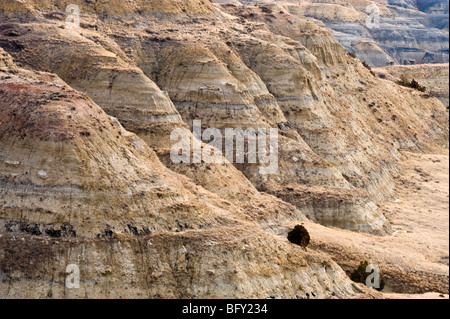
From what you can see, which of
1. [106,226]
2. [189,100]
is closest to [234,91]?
[189,100]

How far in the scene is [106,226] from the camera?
36281 mm

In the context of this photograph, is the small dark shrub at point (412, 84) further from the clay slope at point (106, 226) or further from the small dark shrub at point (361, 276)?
the clay slope at point (106, 226)

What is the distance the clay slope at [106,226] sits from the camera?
34.8 meters

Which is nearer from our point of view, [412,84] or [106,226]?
[106,226]

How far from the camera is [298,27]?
8169 cm

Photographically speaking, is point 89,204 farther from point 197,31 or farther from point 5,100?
point 197,31

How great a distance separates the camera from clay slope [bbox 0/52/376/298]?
34.8 metres

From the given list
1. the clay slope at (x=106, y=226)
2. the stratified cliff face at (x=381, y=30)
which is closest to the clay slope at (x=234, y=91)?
the clay slope at (x=106, y=226)

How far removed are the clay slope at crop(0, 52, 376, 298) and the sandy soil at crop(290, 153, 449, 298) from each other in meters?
8.17

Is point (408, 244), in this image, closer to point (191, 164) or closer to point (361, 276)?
point (361, 276)

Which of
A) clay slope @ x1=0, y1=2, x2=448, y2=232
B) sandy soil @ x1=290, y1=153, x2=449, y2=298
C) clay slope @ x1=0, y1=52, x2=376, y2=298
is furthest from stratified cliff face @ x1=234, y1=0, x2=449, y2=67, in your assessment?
clay slope @ x1=0, y1=52, x2=376, y2=298

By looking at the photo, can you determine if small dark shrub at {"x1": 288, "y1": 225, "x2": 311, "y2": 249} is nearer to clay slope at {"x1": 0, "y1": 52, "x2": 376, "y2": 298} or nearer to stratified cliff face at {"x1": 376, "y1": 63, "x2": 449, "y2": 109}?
clay slope at {"x1": 0, "y1": 52, "x2": 376, "y2": 298}

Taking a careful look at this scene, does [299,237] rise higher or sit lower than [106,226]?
lower

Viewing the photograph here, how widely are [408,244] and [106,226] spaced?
26.8 metres
